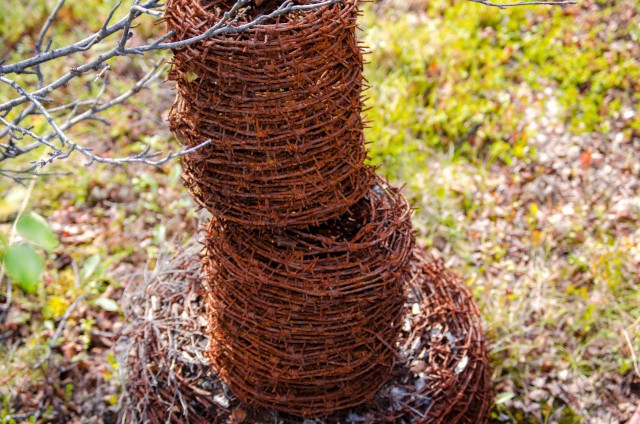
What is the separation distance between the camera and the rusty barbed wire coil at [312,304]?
1.94 metres

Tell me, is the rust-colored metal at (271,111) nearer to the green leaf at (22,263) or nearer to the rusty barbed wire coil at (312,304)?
the rusty barbed wire coil at (312,304)

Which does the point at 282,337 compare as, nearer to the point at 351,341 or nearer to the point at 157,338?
the point at 351,341

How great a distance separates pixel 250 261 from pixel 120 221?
216 centimetres

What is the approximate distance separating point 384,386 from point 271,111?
4.26 feet

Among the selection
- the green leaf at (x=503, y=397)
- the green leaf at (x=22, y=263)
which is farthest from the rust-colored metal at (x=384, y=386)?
the green leaf at (x=22, y=263)

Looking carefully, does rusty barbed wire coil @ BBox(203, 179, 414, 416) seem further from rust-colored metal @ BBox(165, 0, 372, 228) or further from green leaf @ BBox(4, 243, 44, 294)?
green leaf @ BBox(4, 243, 44, 294)

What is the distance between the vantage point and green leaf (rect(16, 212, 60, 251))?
100cm

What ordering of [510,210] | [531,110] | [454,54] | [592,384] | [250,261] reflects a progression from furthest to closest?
[454,54] → [531,110] → [510,210] → [592,384] → [250,261]

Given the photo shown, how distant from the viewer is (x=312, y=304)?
1.95 metres

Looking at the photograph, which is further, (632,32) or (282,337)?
(632,32)

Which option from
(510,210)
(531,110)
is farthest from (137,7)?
(531,110)

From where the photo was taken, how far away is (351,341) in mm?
2066

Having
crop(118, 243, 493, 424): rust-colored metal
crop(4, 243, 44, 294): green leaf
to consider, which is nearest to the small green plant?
crop(4, 243, 44, 294): green leaf

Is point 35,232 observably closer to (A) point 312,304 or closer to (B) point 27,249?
(B) point 27,249
